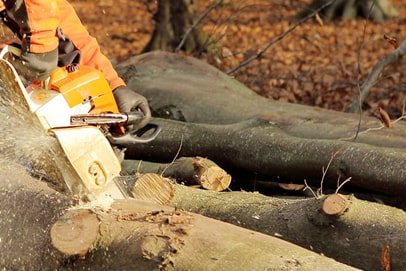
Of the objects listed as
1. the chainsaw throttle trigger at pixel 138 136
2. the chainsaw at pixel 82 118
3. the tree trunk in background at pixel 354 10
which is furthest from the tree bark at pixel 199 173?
the tree trunk in background at pixel 354 10

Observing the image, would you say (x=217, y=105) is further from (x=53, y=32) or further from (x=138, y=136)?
(x=53, y=32)

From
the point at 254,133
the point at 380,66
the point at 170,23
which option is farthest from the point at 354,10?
the point at 254,133

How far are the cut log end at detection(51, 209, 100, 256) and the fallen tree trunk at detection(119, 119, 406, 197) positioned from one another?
72.8 inches

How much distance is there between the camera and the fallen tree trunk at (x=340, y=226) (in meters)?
3.75

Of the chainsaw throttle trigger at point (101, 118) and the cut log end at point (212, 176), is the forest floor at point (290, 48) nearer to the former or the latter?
the cut log end at point (212, 176)

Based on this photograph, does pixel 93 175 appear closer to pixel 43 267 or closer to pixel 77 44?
pixel 43 267

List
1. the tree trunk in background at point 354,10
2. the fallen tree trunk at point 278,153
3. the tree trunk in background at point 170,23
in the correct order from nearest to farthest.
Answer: the fallen tree trunk at point 278,153 → the tree trunk in background at point 170,23 → the tree trunk in background at point 354,10

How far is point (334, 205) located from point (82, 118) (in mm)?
1278

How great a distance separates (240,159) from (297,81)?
434 centimetres

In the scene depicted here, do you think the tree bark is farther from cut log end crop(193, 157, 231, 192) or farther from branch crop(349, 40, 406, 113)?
branch crop(349, 40, 406, 113)

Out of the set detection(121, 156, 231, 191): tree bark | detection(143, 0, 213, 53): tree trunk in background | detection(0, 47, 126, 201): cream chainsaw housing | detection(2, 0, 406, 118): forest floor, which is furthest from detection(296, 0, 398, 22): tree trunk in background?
detection(0, 47, 126, 201): cream chainsaw housing

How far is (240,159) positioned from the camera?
535cm

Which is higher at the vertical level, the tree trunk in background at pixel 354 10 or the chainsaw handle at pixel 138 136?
the chainsaw handle at pixel 138 136

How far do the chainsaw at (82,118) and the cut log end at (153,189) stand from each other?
301 millimetres
